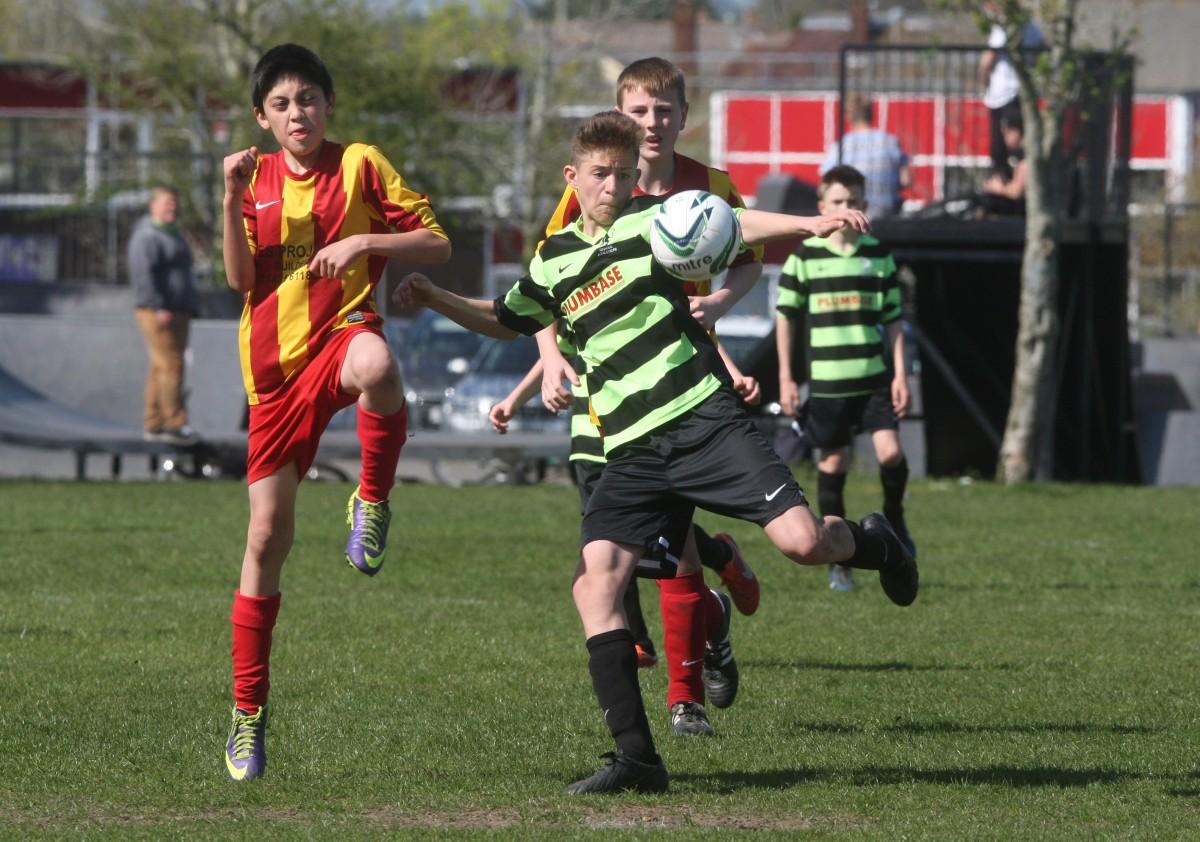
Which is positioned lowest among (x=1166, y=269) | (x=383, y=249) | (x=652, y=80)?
(x=383, y=249)

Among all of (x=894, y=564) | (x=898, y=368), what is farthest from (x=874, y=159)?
(x=894, y=564)

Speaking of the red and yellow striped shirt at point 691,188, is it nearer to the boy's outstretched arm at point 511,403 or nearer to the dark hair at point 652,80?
the dark hair at point 652,80

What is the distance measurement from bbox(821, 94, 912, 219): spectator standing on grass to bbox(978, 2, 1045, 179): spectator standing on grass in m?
0.93

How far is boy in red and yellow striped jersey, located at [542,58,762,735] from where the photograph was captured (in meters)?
6.40

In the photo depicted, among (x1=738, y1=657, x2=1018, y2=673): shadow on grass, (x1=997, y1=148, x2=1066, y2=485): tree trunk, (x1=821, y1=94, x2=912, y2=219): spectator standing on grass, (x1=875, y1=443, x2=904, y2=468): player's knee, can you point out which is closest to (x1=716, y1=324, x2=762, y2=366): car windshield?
(x1=821, y1=94, x2=912, y2=219): spectator standing on grass

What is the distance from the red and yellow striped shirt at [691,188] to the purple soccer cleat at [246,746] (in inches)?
72.8

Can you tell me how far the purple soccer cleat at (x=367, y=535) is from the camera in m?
5.89

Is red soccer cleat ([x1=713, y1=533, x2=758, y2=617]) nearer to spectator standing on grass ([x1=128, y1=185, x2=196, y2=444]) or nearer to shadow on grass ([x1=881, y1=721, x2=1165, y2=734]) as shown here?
shadow on grass ([x1=881, y1=721, x2=1165, y2=734])

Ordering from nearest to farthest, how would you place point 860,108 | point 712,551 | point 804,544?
point 804,544 → point 712,551 → point 860,108

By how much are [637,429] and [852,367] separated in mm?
4848

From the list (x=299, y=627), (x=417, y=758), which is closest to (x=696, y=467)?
(x=417, y=758)

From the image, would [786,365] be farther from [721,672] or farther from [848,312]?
[721,672]

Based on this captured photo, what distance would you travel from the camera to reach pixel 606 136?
5.65 metres

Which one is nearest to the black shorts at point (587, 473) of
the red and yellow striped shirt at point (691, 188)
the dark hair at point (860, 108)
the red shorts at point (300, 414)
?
the red and yellow striped shirt at point (691, 188)
